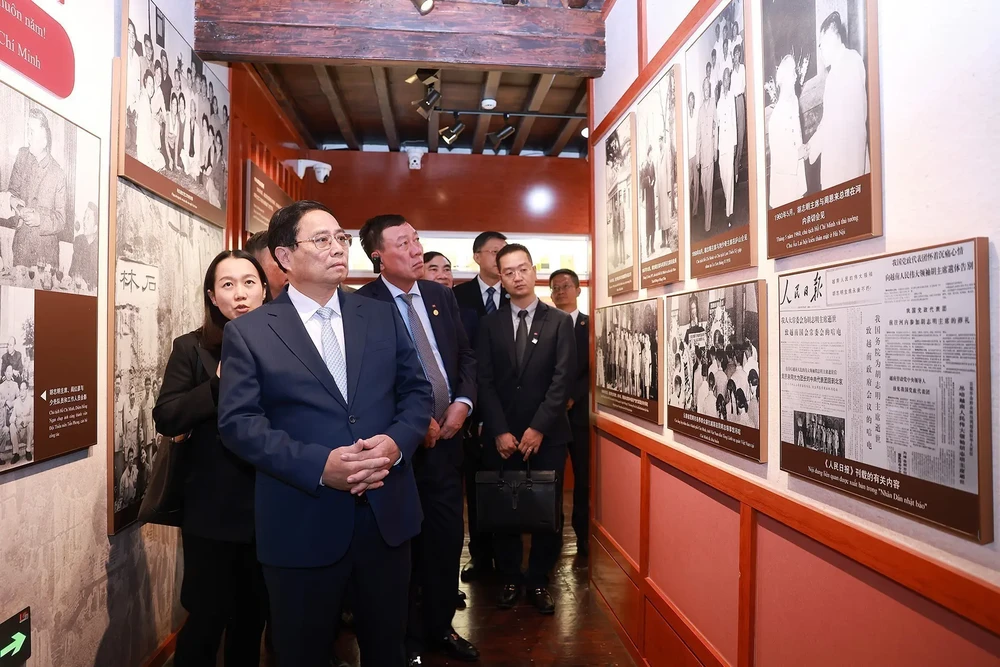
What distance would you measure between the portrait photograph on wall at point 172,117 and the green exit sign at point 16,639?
1575mm

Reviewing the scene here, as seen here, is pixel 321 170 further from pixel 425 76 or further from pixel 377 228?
pixel 377 228

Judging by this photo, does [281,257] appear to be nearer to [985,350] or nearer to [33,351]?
[33,351]

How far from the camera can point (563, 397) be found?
3186mm

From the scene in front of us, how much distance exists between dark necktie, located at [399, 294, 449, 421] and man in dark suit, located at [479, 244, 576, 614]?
554mm

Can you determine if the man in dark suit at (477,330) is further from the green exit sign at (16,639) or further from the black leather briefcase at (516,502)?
the green exit sign at (16,639)

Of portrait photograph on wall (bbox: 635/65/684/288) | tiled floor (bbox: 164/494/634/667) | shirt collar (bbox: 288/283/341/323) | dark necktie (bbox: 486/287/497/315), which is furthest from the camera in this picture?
dark necktie (bbox: 486/287/497/315)

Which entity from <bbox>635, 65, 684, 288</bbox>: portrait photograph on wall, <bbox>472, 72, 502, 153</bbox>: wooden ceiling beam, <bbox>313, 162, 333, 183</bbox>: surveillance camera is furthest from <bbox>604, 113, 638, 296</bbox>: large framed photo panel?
<bbox>313, 162, 333, 183</bbox>: surveillance camera

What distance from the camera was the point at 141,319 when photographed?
256cm

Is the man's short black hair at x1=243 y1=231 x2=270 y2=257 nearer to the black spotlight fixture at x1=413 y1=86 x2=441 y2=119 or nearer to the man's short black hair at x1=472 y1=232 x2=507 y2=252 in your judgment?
the man's short black hair at x1=472 y1=232 x2=507 y2=252

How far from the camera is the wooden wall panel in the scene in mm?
6094

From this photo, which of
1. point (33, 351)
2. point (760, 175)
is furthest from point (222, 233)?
point (760, 175)

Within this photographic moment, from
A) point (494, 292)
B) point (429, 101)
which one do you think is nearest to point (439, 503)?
point (494, 292)

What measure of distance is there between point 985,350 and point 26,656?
99.8 inches

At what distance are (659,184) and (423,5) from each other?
5.93 ft
